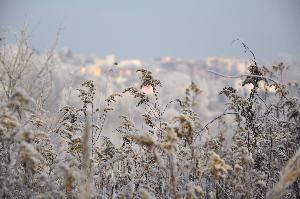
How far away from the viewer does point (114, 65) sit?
5840 millimetres

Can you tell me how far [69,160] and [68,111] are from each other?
4.74 feet

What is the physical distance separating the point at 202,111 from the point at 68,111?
90096 millimetres

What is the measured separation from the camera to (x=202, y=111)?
9356 centimetres

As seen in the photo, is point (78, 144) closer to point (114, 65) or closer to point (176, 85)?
point (114, 65)

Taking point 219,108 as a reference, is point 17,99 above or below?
below

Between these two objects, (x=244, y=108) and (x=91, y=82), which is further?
(x=91, y=82)

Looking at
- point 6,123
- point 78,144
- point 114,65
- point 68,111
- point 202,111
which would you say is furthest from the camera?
point 202,111

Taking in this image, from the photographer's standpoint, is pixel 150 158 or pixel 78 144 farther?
pixel 150 158

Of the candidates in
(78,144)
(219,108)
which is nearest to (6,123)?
(78,144)

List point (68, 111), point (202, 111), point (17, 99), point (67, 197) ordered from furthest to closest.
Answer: point (202, 111), point (68, 111), point (67, 197), point (17, 99)

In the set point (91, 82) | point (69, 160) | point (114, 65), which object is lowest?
point (69, 160)

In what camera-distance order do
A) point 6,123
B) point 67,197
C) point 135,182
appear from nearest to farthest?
point 6,123, point 67,197, point 135,182

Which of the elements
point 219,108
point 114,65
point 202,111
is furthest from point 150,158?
point 219,108

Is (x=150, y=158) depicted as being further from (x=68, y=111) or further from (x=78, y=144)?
(x=68, y=111)
